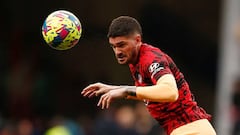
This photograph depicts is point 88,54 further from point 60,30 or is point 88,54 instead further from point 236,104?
point 60,30

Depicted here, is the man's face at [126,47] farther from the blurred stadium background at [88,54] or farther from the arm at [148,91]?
the blurred stadium background at [88,54]

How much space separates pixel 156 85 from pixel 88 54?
13521 mm

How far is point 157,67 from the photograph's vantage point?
10000 millimetres

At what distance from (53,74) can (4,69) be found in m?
1.26

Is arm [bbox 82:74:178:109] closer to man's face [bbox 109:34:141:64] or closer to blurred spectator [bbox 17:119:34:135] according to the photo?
man's face [bbox 109:34:141:64]

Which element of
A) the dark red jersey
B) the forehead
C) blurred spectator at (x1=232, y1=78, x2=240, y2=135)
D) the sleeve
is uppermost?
the forehead

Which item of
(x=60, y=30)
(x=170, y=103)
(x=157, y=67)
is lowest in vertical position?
(x=170, y=103)

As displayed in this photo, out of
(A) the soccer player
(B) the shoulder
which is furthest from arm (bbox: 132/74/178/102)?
(B) the shoulder

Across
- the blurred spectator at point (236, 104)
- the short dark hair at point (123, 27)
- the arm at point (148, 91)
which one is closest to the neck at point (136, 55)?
the short dark hair at point (123, 27)

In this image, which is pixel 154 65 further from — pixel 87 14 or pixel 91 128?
pixel 87 14

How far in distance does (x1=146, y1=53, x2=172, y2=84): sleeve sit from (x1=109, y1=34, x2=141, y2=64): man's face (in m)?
0.32

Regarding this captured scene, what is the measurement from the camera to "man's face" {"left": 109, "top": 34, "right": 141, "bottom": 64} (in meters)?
10.3

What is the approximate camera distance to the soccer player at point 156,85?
9836mm

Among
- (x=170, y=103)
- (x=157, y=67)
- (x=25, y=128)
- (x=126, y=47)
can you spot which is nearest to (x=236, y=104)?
(x=25, y=128)
